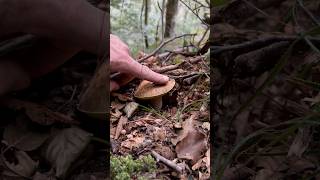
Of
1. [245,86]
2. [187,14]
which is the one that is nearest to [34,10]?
[245,86]

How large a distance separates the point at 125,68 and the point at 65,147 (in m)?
0.27

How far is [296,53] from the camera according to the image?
835mm

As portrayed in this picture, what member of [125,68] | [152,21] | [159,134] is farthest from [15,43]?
[152,21]

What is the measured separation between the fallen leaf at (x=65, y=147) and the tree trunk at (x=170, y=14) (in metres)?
0.55

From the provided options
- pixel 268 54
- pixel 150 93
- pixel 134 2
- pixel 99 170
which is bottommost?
pixel 99 170

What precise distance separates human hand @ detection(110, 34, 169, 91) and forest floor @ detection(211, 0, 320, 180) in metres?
0.18

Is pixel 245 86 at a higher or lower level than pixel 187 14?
lower

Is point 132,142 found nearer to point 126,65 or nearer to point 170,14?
point 126,65

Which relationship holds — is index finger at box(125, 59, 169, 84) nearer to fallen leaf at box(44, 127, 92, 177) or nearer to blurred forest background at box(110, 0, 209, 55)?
blurred forest background at box(110, 0, 209, 55)

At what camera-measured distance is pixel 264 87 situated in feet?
2.78

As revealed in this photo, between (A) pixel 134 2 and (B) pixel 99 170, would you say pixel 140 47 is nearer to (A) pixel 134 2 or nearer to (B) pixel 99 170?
(A) pixel 134 2

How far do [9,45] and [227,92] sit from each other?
16.6 inches

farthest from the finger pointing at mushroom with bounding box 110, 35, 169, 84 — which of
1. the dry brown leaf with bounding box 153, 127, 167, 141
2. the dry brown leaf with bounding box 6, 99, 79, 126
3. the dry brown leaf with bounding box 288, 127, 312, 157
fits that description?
the dry brown leaf with bounding box 288, 127, 312, 157

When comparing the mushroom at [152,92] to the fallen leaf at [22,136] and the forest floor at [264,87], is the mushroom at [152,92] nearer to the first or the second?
the forest floor at [264,87]
